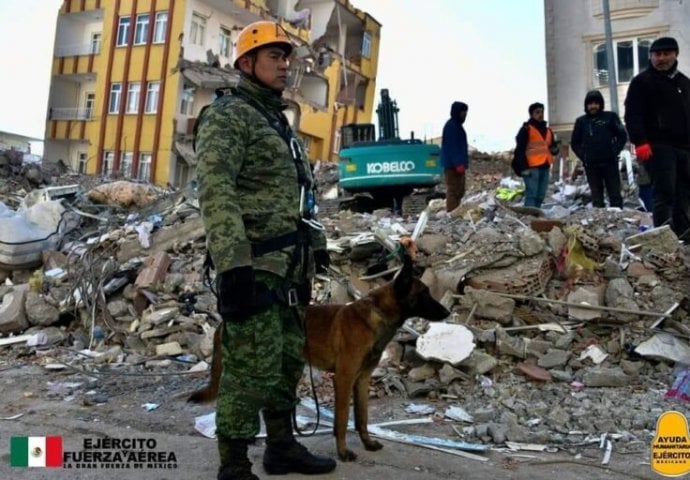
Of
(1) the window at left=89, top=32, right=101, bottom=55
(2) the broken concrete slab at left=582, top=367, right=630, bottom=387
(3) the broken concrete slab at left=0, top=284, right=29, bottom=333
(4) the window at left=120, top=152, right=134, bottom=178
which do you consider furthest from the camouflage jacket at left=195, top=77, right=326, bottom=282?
(1) the window at left=89, top=32, right=101, bottom=55

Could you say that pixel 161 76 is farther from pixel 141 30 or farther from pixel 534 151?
pixel 534 151

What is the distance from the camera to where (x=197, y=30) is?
2791 centimetres

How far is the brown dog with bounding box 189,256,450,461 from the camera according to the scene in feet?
11.0

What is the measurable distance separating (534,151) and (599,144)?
2.87ft

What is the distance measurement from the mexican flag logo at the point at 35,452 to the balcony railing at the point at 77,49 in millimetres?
30137

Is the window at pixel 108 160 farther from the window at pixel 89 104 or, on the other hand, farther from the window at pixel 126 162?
the window at pixel 89 104

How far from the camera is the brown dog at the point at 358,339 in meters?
3.36

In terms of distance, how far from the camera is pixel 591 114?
8.24m

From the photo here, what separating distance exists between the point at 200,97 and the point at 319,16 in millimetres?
8457

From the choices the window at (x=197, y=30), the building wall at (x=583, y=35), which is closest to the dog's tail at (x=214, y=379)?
the building wall at (x=583, y=35)

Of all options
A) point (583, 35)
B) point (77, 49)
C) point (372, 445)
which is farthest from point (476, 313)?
point (77, 49)

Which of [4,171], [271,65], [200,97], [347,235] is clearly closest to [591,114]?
[347,235]

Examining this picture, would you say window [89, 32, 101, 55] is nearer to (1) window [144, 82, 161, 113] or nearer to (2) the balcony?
(1) window [144, 82, 161, 113]

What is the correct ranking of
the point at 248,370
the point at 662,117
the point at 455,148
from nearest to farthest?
the point at 248,370, the point at 662,117, the point at 455,148
